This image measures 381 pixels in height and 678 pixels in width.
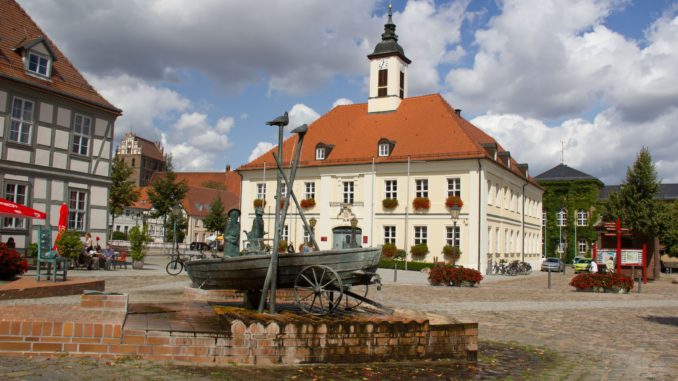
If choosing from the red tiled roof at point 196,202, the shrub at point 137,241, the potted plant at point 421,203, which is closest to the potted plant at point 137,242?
the shrub at point 137,241

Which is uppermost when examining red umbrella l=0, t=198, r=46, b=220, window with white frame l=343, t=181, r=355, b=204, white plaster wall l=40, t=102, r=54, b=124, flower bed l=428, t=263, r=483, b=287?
white plaster wall l=40, t=102, r=54, b=124

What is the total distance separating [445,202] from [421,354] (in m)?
31.9

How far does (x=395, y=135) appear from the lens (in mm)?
42156

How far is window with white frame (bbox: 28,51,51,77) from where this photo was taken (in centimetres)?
2544

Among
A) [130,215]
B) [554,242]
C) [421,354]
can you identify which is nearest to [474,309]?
[421,354]

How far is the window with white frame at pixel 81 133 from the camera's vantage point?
88.9 feet

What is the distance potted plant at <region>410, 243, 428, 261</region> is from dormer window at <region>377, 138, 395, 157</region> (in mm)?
6577

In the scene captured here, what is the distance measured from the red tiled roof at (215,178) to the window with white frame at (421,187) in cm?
8095

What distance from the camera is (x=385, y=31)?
4762 centimetres

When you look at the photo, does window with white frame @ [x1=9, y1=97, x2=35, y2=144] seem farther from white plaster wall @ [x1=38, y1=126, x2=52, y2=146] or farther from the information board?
the information board

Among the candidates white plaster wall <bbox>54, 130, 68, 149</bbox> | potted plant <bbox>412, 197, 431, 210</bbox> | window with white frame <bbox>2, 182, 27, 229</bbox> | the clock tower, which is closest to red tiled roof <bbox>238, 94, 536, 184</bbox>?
the clock tower

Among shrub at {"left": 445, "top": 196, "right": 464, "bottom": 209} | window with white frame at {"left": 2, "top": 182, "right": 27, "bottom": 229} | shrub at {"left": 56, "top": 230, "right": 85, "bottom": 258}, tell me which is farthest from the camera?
shrub at {"left": 445, "top": 196, "right": 464, "bottom": 209}

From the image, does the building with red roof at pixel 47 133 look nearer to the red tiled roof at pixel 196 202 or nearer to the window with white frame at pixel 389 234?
the window with white frame at pixel 389 234

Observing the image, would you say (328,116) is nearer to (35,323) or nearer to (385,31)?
(385,31)
